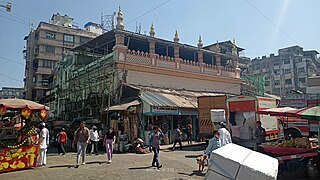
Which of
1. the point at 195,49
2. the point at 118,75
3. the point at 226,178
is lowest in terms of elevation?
the point at 226,178

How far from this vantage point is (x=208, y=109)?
16875 millimetres

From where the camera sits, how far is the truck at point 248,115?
16.4m

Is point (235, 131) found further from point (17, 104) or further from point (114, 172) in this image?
point (17, 104)

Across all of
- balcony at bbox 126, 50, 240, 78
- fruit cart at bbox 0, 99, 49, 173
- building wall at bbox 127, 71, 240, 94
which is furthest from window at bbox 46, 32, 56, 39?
fruit cart at bbox 0, 99, 49, 173

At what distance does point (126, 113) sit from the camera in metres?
18.1

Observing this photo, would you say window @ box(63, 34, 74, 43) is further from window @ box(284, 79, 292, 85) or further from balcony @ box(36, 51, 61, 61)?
window @ box(284, 79, 292, 85)

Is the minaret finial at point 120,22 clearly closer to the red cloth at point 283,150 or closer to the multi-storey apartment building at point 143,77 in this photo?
the multi-storey apartment building at point 143,77

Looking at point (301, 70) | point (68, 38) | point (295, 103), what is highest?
point (68, 38)

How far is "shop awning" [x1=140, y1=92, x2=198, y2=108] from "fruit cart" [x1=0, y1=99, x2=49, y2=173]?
7422mm

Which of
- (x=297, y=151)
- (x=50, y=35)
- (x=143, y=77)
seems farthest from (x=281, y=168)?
(x=50, y=35)

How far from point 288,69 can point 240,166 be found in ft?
220

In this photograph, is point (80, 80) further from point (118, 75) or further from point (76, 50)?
point (118, 75)

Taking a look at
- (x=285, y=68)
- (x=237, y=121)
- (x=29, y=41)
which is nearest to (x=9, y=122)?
(x=237, y=121)

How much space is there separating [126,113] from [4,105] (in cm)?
856
